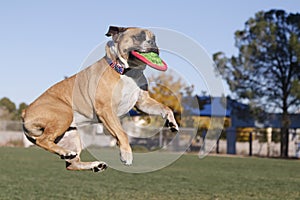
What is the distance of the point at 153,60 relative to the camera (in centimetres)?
442

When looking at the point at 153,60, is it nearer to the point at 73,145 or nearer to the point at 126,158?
the point at 126,158

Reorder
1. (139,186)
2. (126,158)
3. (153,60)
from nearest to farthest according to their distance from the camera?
(153,60), (126,158), (139,186)

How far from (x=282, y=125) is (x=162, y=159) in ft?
177

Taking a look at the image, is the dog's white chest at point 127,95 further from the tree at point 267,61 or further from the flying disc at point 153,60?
the tree at point 267,61

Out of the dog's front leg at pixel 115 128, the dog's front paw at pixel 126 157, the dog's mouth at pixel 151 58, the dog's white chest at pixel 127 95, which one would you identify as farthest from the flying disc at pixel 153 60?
the dog's front paw at pixel 126 157

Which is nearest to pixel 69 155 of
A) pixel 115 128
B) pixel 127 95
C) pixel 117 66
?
pixel 115 128

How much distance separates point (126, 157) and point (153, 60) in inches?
32.4

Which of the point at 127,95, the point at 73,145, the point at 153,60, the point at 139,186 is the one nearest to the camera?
the point at 153,60

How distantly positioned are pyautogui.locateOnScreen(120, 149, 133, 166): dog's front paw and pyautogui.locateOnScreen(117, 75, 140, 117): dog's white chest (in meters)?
0.42

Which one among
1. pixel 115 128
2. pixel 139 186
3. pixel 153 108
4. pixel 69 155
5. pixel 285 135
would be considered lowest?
pixel 139 186

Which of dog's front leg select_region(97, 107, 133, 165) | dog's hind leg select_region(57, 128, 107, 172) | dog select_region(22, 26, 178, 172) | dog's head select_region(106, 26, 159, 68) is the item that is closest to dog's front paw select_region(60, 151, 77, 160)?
dog select_region(22, 26, 178, 172)

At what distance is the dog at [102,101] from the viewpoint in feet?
15.4

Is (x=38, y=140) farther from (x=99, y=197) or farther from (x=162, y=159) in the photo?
(x=99, y=197)

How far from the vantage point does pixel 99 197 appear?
55.4ft
